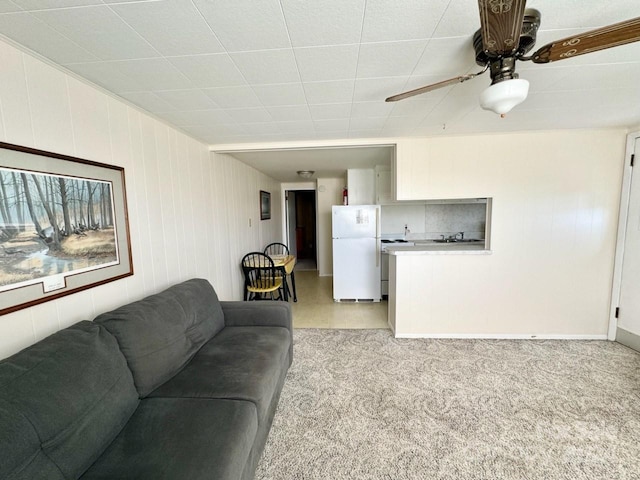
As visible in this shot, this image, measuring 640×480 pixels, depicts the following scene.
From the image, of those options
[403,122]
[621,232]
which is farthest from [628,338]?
[403,122]

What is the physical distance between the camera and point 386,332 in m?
3.01

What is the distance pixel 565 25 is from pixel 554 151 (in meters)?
1.94

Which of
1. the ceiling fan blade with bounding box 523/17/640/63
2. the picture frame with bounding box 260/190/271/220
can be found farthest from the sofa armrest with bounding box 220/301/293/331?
the picture frame with bounding box 260/190/271/220

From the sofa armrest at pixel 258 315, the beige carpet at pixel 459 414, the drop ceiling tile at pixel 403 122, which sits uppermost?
the drop ceiling tile at pixel 403 122

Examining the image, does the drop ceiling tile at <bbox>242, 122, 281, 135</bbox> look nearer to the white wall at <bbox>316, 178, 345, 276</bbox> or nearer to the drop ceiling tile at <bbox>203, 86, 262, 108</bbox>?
the drop ceiling tile at <bbox>203, 86, 262, 108</bbox>

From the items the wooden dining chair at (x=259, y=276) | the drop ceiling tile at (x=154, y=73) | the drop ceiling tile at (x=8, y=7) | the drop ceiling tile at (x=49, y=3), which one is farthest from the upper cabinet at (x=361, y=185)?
the drop ceiling tile at (x=8, y=7)

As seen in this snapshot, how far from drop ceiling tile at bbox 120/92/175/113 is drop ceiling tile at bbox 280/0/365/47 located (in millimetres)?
1143

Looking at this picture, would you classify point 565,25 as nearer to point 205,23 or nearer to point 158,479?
point 205,23

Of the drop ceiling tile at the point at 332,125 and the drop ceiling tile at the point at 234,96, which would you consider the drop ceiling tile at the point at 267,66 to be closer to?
the drop ceiling tile at the point at 234,96

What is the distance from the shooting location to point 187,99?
182 centimetres

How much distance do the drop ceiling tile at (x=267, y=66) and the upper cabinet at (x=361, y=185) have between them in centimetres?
305

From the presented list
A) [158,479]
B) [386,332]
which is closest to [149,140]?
[158,479]

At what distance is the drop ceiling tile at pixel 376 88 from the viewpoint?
1610 millimetres

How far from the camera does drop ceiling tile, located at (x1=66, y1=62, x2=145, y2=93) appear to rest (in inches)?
55.4
